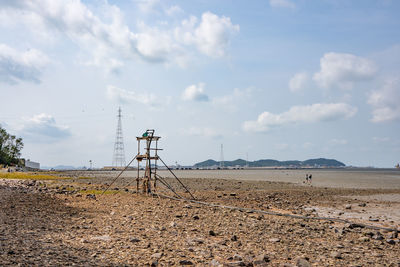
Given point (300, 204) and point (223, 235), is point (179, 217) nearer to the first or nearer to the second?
point (223, 235)

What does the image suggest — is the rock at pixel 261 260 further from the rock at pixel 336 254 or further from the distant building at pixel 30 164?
the distant building at pixel 30 164

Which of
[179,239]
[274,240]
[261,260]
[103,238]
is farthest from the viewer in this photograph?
[274,240]

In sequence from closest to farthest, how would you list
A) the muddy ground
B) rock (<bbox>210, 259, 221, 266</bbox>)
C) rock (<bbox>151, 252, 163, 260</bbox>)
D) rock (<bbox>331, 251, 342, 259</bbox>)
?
rock (<bbox>210, 259, 221, 266</bbox>)
the muddy ground
rock (<bbox>151, 252, 163, 260</bbox>)
rock (<bbox>331, 251, 342, 259</bbox>)

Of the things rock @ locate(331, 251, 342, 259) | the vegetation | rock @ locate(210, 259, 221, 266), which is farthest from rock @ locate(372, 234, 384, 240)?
the vegetation

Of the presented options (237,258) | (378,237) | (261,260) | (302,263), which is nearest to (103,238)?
(237,258)

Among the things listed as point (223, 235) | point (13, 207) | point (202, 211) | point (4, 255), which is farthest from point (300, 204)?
point (4, 255)

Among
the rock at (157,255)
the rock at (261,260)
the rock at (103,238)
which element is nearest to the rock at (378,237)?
the rock at (261,260)

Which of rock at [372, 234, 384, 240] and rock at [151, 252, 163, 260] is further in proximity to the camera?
rock at [372, 234, 384, 240]

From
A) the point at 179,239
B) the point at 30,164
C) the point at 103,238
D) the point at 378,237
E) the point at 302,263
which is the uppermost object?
the point at 30,164

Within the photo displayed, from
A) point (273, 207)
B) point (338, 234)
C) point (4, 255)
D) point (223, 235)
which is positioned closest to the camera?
point (4, 255)

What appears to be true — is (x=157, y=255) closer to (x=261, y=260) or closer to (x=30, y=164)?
(x=261, y=260)

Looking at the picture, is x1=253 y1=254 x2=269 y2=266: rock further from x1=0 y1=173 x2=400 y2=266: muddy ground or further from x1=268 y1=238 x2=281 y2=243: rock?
x1=268 y1=238 x2=281 y2=243: rock

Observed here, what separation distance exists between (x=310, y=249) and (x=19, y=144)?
12781 centimetres

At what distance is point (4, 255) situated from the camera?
29.3 ft
